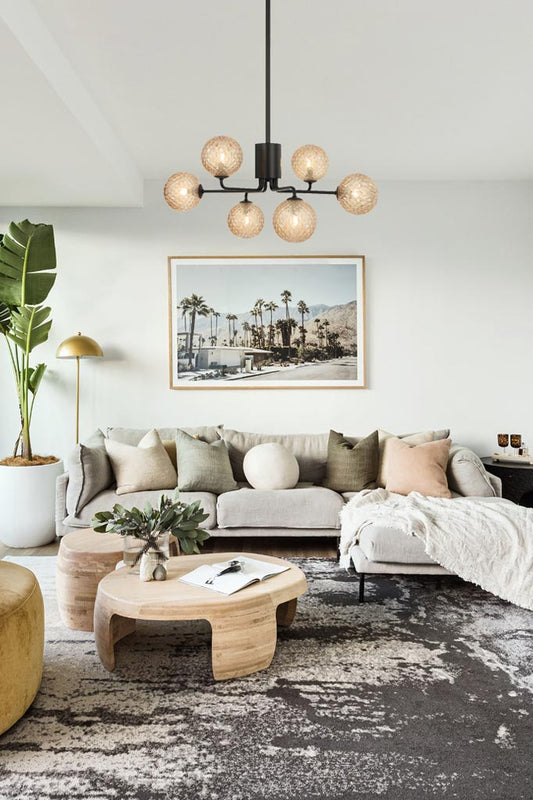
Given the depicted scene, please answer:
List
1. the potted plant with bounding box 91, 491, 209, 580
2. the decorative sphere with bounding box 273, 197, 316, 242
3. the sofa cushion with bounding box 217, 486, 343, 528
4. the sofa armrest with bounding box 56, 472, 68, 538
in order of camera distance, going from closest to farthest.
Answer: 1. the decorative sphere with bounding box 273, 197, 316, 242
2. the potted plant with bounding box 91, 491, 209, 580
3. the sofa cushion with bounding box 217, 486, 343, 528
4. the sofa armrest with bounding box 56, 472, 68, 538

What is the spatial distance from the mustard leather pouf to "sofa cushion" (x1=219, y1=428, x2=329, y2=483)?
251 centimetres

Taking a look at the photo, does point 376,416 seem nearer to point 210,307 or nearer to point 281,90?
point 210,307

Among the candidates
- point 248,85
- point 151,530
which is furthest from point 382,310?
point 151,530

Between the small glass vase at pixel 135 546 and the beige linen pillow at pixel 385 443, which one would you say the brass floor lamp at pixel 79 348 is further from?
the small glass vase at pixel 135 546

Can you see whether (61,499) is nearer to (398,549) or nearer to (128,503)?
(128,503)

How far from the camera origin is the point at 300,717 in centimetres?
229

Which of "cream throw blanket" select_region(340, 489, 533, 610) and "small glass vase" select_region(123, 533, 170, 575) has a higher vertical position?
"small glass vase" select_region(123, 533, 170, 575)

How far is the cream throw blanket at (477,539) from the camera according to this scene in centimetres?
324

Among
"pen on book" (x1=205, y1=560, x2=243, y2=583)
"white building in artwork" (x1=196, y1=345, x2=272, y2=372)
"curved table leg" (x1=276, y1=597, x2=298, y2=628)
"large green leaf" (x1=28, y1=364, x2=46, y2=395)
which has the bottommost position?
"curved table leg" (x1=276, y1=597, x2=298, y2=628)

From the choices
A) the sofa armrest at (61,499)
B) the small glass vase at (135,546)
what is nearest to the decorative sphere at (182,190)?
the small glass vase at (135,546)

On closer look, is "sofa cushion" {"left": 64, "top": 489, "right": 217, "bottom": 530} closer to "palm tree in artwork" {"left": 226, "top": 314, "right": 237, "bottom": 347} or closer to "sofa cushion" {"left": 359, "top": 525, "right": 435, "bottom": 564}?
"sofa cushion" {"left": 359, "top": 525, "right": 435, "bottom": 564}

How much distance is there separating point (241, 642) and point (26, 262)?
3.11m

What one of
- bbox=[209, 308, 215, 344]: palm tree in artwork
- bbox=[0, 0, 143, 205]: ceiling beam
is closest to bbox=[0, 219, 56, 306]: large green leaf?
bbox=[0, 0, 143, 205]: ceiling beam

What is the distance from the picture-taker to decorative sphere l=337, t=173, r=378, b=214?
2.57 m
